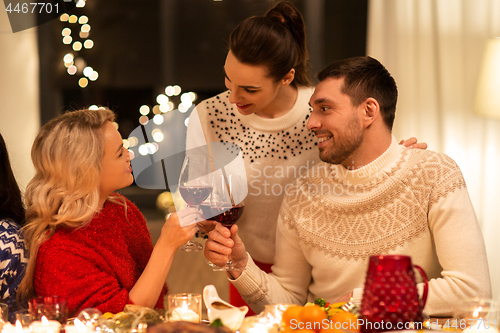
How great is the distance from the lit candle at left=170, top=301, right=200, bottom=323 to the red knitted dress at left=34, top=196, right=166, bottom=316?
0.99ft

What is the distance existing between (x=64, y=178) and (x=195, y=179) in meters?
0.42

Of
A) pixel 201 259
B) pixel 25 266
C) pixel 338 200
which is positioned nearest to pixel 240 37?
pixel 338 200

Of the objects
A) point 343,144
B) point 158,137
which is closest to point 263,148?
point 343,144

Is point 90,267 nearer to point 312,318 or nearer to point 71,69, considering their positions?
→ point 312,318

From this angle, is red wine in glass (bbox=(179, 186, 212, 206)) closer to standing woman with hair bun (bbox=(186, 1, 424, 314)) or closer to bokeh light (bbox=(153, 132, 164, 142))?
standing woman with hair bun (bbox=(186, 1, 424, 314))

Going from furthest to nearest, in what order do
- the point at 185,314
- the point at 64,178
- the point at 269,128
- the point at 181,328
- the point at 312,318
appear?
the point at 269,128 → the point at 64,178 → the point at 185,314 → the point at 312,318 → the point at 181,328

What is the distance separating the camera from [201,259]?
4.06 metres

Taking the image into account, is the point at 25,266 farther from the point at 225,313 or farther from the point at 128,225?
the point at 225,313

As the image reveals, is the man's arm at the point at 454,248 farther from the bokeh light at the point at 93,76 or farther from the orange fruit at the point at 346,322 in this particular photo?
the bokeh light at the point at 93,76

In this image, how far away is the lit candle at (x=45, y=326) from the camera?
0.94 metres

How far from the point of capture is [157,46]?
3354 millimetres

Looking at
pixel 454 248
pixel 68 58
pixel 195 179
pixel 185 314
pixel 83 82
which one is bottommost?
pixel 454 248

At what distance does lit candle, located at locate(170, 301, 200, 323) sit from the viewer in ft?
3.35

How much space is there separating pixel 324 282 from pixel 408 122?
173 cm
